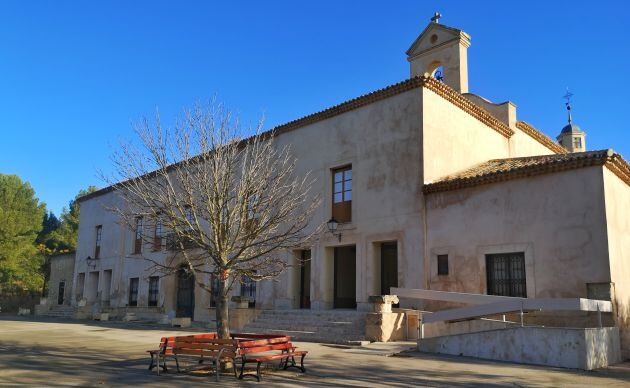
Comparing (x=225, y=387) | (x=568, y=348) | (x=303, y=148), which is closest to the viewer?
(x=225, y=387)

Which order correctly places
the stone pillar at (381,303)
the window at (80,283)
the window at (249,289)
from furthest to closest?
the window at (80,283)
the window at (249,289)
the stone pillar at (381,303)

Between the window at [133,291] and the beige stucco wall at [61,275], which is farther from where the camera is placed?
the beige stucco wall at [61,275]

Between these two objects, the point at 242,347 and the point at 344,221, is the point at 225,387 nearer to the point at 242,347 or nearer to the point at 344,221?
the point at 242,347

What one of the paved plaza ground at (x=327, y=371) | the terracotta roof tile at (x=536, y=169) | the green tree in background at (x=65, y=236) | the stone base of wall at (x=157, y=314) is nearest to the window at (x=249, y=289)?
the stone base of wall at (x=157, y=314)

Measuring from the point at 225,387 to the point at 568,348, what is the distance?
6469 mm

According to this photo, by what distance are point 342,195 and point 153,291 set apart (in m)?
12.8

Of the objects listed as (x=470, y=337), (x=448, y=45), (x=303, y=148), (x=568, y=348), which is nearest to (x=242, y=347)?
(x=470, y=337)

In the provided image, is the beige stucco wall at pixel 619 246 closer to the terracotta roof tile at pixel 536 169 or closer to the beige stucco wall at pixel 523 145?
the terracotta roof tile at pixel 536 169

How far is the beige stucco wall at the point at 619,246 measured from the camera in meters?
12.7

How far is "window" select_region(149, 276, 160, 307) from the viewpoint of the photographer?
2589cm

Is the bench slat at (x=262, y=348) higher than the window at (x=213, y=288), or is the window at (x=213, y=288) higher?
the window at (x=213, y=288)

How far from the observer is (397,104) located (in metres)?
17.0

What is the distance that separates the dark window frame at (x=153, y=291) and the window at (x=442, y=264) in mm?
15315

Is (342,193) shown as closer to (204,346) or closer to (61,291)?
(204,346)
